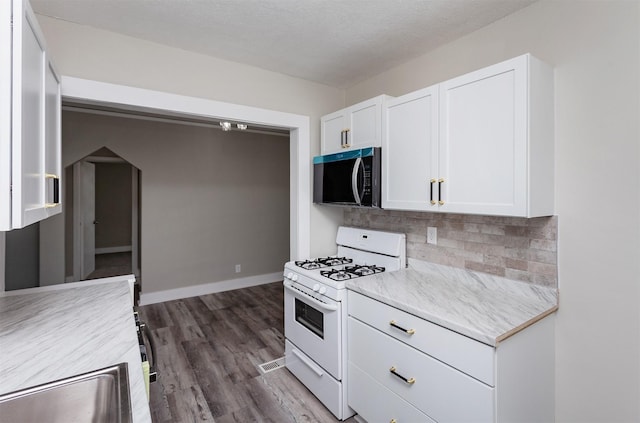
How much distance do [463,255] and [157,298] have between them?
391cm

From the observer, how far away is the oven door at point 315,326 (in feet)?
6.75

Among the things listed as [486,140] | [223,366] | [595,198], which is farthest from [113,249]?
[595,198]

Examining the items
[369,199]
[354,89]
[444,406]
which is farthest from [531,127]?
[354,89]

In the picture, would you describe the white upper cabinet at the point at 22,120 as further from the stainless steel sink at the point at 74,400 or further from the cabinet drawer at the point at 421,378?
the cabinet drawer at the point at 421,378

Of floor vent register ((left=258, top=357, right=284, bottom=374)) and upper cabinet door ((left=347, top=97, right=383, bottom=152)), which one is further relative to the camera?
floor vent register ((left=258, top=357, right=284, bottom=374))

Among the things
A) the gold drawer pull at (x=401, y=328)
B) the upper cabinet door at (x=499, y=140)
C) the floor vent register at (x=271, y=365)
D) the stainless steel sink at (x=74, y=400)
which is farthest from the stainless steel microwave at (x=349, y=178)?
the stainless steel sink at (x=74, y=400)

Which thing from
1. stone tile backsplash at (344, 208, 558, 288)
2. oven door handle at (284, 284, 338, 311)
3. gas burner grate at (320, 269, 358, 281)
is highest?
stone tile backsplash at (344, 208, 558, 288)

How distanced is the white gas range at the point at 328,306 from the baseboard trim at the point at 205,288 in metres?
2.40

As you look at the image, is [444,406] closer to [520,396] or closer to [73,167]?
[520,396]

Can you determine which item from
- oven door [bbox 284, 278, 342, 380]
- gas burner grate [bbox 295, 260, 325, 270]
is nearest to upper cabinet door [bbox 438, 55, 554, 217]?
oven door [bbox 284, 278, 342, 380]

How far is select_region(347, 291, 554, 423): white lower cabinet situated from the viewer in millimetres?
1338

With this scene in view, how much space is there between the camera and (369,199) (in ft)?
7.31

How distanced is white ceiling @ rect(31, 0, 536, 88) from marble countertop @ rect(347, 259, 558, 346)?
5.07 feet

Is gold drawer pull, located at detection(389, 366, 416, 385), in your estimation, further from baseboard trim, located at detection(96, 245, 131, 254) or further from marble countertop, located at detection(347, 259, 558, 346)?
baseboard trim, located at detection(96, 245, 131, 254)
